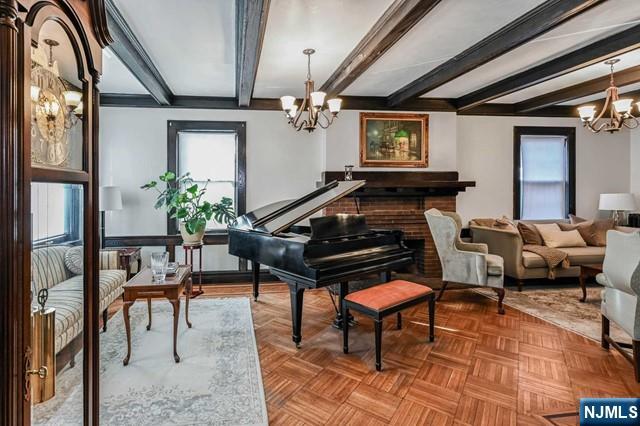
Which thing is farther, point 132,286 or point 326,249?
point 326,249

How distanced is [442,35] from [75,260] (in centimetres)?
311

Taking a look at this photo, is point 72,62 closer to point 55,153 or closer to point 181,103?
point 55,153

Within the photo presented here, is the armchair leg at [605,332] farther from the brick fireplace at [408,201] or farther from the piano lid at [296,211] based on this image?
the brick fireplace at [408,201]

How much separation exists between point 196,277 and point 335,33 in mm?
3709

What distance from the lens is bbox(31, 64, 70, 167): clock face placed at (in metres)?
0.89

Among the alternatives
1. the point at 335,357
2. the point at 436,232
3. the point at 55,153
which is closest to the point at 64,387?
the point at 55,153

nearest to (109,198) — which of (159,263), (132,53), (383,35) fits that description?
(132,53)

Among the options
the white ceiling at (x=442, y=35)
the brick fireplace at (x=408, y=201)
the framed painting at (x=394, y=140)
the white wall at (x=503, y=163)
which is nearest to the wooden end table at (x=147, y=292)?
the white ceiling at (x=442, y=35)

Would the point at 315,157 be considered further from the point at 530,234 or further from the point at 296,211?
the point at 530,234

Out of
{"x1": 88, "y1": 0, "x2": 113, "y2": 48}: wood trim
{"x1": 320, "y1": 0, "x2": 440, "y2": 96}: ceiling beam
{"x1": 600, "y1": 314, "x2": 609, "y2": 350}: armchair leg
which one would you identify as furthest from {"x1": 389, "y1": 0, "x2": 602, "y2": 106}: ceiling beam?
{"x1": 88, "y1": 0, "x2": 113, "y2": 48}: wood trim

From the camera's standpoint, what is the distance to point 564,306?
13.6 ft

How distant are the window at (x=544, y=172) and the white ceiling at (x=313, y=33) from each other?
11.9ft

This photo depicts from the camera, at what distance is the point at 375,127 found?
537 cm

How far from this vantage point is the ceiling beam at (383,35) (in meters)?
2.46
